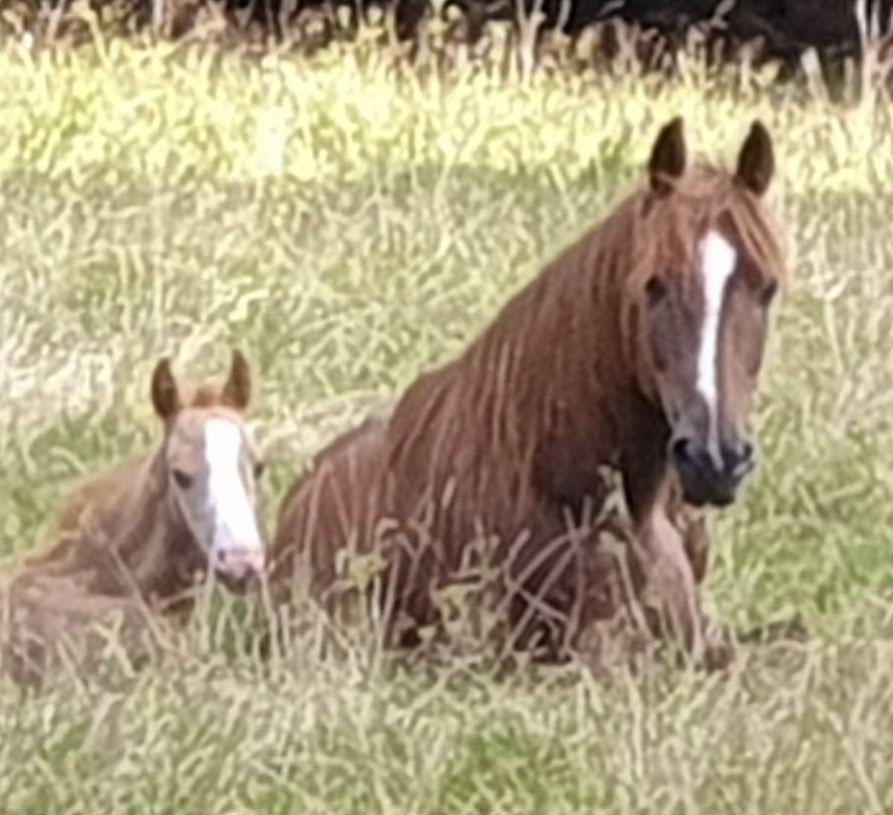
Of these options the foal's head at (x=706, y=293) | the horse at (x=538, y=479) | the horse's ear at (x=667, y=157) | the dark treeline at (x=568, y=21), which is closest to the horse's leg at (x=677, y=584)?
the horse at (x=538, y=479)

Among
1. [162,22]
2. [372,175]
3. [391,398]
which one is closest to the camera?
[391,398]

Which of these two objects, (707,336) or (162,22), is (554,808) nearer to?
(707,336)

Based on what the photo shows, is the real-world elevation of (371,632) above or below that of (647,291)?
below

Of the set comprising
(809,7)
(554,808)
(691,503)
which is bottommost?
(554,808)

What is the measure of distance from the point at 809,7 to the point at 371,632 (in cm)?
80

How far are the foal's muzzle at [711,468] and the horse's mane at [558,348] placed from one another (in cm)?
10

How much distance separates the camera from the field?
113 inches

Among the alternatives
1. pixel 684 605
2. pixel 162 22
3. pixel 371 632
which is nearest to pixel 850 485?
pixel 684 605

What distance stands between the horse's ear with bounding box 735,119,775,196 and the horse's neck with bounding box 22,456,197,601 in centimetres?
46

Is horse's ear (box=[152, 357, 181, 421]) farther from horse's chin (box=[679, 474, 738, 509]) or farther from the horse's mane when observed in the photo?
horse's chin (box=[679, 474, 738, 509])

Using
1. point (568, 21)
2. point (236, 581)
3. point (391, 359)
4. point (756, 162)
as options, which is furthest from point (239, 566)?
point (568, 21)

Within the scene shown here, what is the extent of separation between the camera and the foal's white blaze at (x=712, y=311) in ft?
9.13

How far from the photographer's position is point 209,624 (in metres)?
2.89

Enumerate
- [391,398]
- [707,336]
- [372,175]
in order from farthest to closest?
[372,175] < [391,398] < [707,336]
